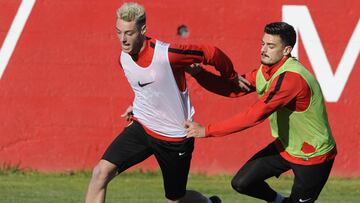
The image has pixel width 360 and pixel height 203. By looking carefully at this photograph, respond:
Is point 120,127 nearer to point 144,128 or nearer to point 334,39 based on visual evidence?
point 334,39

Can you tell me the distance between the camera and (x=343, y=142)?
12945 mm

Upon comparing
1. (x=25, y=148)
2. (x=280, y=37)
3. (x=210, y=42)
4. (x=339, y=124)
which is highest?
(x=280, y=37)

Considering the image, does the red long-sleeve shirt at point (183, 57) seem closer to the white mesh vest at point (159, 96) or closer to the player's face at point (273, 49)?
the white mesh vest at point (159, 96)

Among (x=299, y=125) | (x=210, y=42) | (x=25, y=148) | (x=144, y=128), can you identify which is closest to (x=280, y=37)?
(x=299, y=125)

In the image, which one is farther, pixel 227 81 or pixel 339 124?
pixel 339 124

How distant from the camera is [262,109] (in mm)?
7633

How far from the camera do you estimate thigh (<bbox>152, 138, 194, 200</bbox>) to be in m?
8.48

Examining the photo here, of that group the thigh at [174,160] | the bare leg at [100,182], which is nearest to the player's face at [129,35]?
the thigh at [174,160]

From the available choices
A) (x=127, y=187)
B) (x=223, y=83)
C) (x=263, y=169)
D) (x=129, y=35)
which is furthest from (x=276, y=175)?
(x=127, y=187)

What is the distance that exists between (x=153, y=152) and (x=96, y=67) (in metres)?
4.30

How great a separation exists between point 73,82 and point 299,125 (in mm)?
5296

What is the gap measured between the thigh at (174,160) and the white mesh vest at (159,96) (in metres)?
0.09

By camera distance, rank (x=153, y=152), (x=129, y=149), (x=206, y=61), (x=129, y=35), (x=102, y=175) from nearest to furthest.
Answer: (x=129, y=35) < (x=206, y=61) < (x=102, y=175) < (x=129, y=149) < (x=153, y=152)

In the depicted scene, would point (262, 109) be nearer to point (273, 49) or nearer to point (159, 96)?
point (273, 49)
